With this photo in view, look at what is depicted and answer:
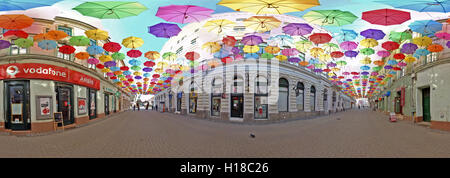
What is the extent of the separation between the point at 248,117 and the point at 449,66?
13.8 meters

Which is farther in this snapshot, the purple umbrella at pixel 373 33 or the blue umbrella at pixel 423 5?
the purple umbrella at pixel 373 33

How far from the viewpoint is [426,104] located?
49.8 feet

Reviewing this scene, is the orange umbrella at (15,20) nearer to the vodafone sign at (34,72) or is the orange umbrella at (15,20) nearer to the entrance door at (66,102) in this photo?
the vodafone sign at (34,72)

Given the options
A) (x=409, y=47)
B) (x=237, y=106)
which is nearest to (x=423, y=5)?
(x=409, y=47)

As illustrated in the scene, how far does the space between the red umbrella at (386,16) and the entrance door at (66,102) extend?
17280 millimetres

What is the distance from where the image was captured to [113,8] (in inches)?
261

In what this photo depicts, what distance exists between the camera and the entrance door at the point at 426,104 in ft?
48.7

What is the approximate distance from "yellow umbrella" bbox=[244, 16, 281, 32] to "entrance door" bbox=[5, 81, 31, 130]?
1252cm

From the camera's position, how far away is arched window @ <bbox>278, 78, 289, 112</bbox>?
17062 millimetres

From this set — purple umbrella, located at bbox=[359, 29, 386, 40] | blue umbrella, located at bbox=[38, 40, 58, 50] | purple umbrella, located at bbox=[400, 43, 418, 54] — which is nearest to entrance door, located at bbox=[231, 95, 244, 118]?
purple umbrella, located at bbox=[359, 29, 386, 40]

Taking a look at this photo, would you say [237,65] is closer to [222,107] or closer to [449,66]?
[222,107]

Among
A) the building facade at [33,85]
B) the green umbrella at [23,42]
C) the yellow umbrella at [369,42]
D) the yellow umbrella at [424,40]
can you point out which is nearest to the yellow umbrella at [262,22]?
the yellow umbrella at [369,42]

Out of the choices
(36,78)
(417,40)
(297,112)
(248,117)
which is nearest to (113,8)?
(36,78)

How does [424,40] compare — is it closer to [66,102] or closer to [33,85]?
[33,85]
